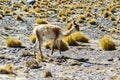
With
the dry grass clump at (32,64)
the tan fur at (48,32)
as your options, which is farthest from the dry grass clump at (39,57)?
the dry grass clump at (32,64)

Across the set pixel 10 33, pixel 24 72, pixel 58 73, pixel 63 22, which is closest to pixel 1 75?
pixel 24 72

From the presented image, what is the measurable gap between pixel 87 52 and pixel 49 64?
11.4ft

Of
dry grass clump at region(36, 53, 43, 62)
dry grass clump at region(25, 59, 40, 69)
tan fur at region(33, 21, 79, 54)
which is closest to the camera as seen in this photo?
dry grass clump at region(25, 59, 40, 69)

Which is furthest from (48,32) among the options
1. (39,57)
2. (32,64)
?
(32,64)

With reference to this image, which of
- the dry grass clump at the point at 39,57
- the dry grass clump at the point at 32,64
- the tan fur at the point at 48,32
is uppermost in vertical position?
the tan fur at the point at 48,32

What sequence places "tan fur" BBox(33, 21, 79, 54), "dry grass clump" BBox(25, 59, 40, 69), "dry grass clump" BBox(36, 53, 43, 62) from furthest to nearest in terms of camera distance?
1. "tan fur" BBox(33, 21, 79, 54)
2. "dry grass clump" BBox(36, 53, 43, 62)
3. "dry grass clump" BBox(25, 59, 40, 69)

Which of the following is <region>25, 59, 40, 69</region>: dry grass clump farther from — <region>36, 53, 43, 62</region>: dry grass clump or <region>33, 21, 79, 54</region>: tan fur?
<region>33, 21, 79, 54</region>: tan fur

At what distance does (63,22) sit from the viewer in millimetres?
32969

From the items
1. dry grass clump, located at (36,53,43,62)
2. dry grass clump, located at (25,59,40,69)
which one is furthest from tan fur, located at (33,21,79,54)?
dry grass clump, located at (25,59,40,69)

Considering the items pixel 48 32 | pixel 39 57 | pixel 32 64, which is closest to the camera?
pixel 32 64

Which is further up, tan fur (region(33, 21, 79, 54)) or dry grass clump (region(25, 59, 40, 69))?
tan fur (region(33, 21, 79, 54))

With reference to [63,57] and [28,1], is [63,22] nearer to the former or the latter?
[63,57]

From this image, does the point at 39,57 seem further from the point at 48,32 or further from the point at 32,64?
the point at 32,64

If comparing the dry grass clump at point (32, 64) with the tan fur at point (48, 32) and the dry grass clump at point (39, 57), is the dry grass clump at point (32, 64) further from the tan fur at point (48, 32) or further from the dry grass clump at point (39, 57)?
the tan fur at point (48, 32)
